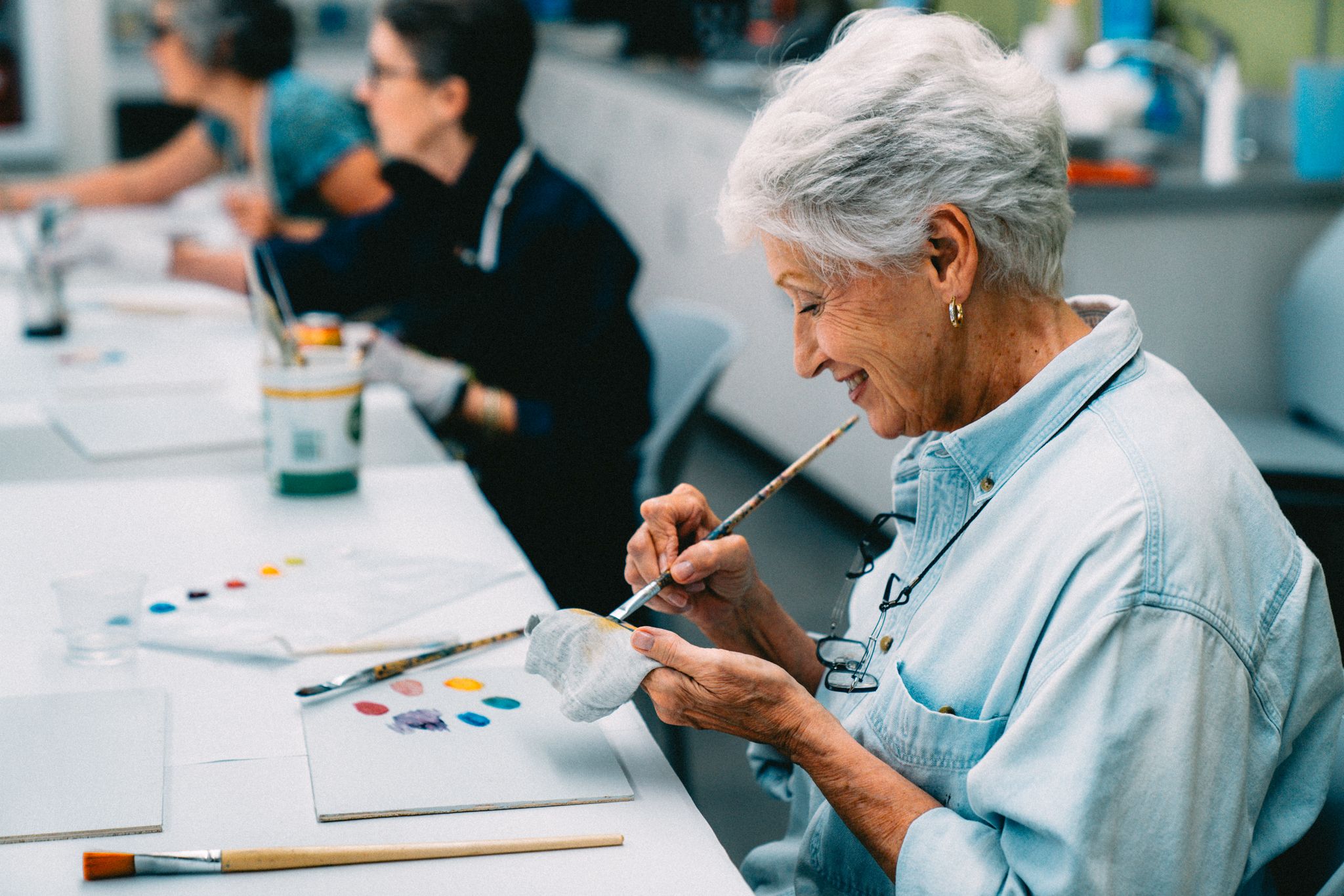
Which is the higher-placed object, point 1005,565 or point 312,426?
point 1005,565

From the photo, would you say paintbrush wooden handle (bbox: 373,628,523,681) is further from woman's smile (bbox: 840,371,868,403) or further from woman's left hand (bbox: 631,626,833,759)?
woman's smile (bbox: 840,371,868,403)

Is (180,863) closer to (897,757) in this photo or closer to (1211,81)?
(897,757)

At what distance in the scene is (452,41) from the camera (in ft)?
7.10

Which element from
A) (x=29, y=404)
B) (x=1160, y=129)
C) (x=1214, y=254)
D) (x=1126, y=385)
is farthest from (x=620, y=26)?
(x=1126, y=385)

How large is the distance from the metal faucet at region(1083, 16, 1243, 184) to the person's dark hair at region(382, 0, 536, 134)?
145 cm

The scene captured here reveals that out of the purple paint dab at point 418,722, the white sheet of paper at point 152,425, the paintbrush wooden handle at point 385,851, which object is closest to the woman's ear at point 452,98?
the white sheet of paper at point 152,425

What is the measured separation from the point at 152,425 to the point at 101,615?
765 mm

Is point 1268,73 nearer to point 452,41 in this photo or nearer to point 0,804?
point 452,41

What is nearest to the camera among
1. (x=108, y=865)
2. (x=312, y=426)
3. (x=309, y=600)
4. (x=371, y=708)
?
(x=108, y=865)

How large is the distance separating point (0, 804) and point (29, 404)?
1.18m

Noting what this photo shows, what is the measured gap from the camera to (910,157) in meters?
1.01

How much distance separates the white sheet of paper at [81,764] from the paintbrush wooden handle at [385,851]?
0.09 metres

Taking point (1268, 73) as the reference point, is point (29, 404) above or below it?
below

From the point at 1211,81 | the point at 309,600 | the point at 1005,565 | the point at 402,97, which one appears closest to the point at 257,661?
the point at 309,600
